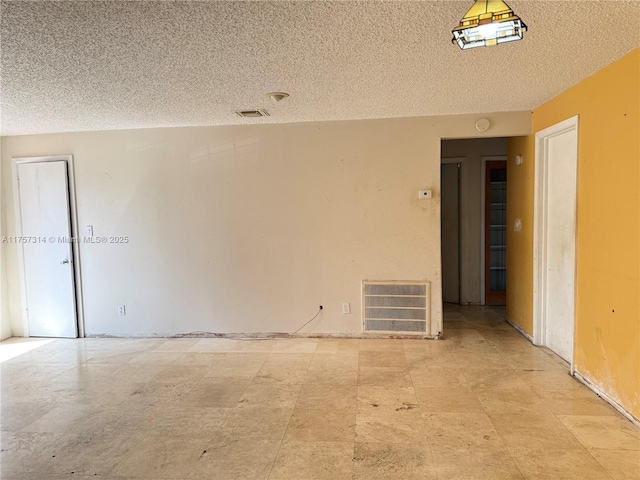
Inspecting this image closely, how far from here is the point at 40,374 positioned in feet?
11.4

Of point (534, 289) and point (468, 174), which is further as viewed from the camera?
point (468, 174)

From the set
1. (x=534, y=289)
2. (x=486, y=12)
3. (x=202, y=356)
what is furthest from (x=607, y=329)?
(x=202, y=356)

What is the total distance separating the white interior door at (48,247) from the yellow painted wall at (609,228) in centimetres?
513

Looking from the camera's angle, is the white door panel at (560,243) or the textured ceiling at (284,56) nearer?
the textured ceiling at (284,56)

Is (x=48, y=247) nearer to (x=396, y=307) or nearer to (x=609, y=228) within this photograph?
(x=396, y=307)

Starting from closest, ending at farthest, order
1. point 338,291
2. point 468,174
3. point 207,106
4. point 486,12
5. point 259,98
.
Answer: point 486,12
point 259,98
point 207,106
point 338,291
point 468,174

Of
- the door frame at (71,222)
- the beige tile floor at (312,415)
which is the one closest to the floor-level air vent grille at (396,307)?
the beige tile floor at (312,415)

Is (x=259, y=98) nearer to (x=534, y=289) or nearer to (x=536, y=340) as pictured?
(x=534, y=289)

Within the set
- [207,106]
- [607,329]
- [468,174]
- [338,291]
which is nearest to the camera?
[607,329]

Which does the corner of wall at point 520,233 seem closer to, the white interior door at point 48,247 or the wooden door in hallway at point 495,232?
the wooden door in hallway at point 495,232

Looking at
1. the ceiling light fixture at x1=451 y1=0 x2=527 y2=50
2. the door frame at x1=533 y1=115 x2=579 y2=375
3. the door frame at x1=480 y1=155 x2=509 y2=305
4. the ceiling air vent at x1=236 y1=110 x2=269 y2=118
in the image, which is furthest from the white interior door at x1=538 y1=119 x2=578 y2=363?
the ceiling air vent at x1=236 y1=110 x2=269 y2=118

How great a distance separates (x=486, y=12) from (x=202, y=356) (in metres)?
3.58

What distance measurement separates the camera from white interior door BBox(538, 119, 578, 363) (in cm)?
324

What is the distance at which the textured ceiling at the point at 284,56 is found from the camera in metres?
1.81
